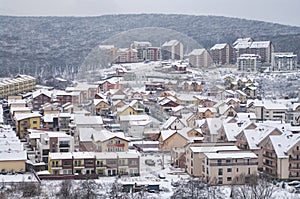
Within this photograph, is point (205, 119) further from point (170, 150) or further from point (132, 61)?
point (170, 150)

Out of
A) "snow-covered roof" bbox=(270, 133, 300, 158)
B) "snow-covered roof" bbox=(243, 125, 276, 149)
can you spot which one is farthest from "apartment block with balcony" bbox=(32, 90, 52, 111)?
"snow-covered roof" bbox=(270, 133, 300, 158)

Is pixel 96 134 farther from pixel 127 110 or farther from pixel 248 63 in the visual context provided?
pixel 248 63

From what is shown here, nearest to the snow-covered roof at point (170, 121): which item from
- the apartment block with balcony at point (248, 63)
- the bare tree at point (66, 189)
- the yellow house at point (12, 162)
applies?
the bare tree at point (66, 189)

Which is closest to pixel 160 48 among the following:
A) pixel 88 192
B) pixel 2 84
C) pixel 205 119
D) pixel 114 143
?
pixel 205 119

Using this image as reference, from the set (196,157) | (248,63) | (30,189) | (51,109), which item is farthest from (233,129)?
(248,63)

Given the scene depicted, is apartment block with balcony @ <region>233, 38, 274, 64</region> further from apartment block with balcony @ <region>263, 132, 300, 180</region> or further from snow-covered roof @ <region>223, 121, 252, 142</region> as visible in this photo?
apartment block with balcony @ <region>263, 132, 300, 180</region>

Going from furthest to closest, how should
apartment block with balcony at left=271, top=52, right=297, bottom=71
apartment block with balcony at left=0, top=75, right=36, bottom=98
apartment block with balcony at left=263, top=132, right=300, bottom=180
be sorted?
apartment block with balcony at left=271, top=52, right=297, bottom=71 → apartment block with balcony at left=0, top=75, right=36, bottom=98 → apartment block with balcony at left=263, top=132, right=300, bottom=180
